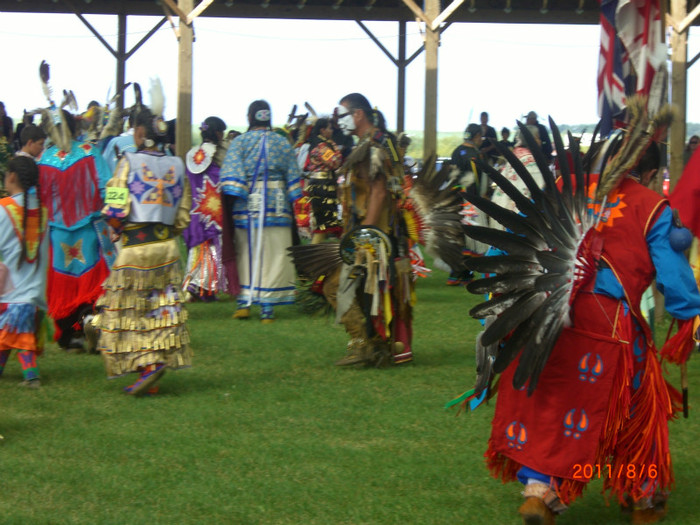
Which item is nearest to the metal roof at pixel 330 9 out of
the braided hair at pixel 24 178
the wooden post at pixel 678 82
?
the wooden post at pixel 678 82

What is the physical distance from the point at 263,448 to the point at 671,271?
1.96 metres

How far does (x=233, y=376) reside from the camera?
5551 millimetres

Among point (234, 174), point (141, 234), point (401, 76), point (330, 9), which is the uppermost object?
point (330, 9)

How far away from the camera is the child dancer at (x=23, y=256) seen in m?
4.93

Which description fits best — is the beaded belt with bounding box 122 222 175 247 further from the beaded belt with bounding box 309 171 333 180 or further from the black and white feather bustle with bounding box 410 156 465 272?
the beaded belt with bounding box 309 171 333 180

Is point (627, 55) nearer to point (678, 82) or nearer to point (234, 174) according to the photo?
point (234, 174)

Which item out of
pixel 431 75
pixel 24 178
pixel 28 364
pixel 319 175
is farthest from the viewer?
pixel 431 75

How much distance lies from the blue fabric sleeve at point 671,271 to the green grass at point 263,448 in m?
0.80

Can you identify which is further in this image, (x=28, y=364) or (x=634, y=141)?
(x=28, y=364)

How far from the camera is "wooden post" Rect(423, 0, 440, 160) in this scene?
38.9 ft

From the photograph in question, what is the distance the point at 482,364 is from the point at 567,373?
0.37 meters

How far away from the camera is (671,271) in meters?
2.89

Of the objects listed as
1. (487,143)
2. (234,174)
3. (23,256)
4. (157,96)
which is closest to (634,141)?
(157,96)

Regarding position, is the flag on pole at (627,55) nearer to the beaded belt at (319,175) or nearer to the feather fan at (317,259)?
the feather fan at (317,259)
